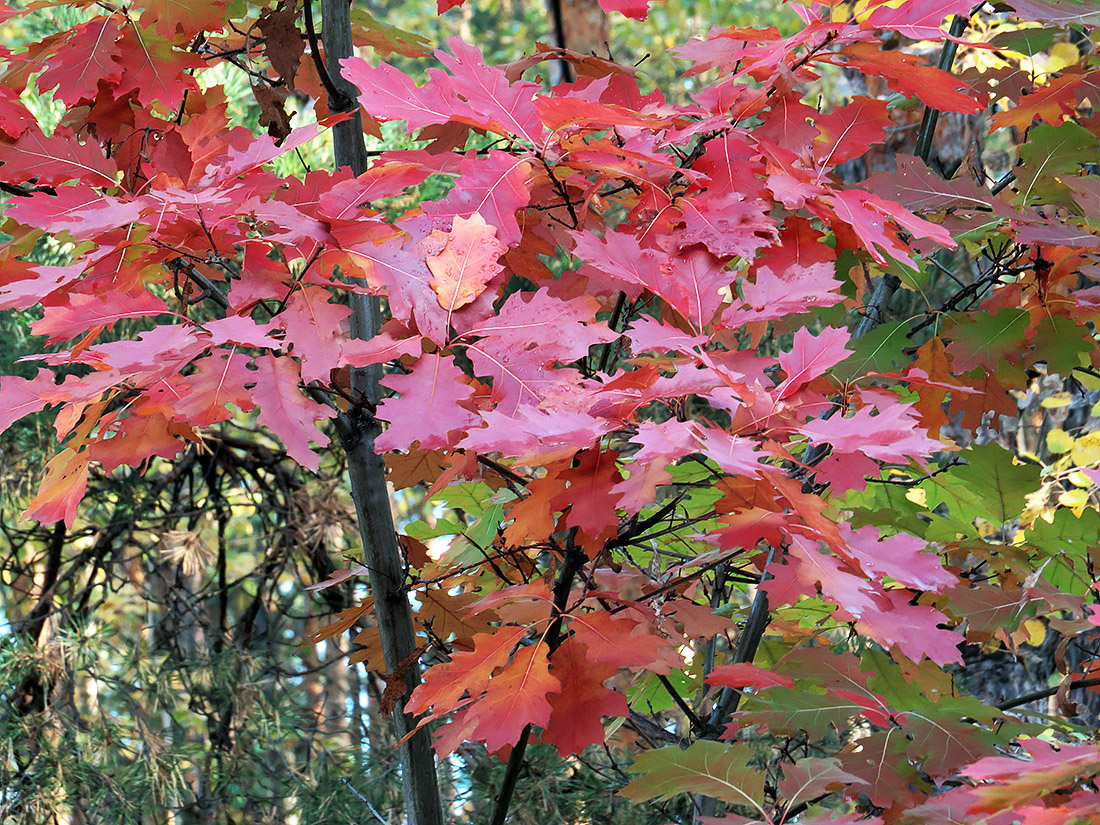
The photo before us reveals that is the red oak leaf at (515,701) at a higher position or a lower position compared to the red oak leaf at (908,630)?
lower

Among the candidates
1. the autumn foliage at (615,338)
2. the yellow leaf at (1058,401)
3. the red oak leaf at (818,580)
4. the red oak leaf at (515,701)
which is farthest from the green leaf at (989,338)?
the yellow leaf at (1058,401)

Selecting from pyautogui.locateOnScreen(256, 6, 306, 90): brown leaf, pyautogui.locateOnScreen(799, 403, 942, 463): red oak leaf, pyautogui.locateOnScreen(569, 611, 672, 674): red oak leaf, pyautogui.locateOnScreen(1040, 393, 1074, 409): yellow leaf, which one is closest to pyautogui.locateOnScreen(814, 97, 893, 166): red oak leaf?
pyautogui.locateOnScreen(799, 403, 942, 463): red oak leaf

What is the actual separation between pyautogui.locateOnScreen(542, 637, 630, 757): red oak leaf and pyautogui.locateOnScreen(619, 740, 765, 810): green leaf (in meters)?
0.05

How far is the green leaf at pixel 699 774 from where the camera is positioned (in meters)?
0.76

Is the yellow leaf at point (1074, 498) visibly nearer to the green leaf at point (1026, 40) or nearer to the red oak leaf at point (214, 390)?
the green leaf at point (1026, 40)

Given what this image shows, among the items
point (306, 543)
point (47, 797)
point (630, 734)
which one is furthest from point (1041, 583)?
point (47, 797)

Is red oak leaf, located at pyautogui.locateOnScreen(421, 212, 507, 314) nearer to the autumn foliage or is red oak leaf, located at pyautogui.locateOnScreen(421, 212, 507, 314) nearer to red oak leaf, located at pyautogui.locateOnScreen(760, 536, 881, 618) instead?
the autumn foliage

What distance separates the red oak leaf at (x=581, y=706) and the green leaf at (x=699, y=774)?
5 cm

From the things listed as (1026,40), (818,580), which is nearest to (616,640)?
(818,580)

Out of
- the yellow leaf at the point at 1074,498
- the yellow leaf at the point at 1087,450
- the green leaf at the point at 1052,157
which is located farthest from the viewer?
the yellow leaf at the point at 1087,450

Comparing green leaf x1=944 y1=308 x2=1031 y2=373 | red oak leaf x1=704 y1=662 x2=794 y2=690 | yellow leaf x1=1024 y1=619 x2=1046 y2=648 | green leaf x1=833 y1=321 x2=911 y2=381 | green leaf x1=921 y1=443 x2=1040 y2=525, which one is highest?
green leaf x1=944 y1=308 x2=1031 y2=373

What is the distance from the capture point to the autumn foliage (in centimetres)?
64

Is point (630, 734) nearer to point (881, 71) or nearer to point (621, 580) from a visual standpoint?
point (621, 580)

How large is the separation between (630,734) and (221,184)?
1177 millimetres
